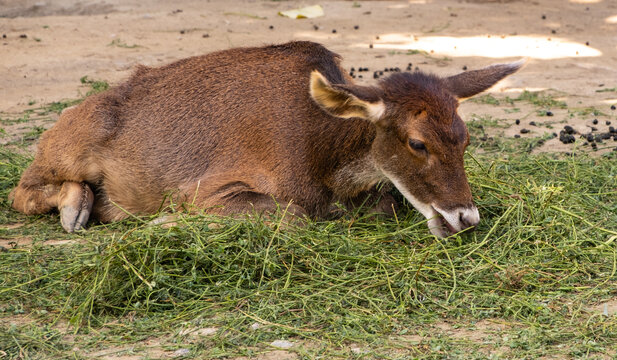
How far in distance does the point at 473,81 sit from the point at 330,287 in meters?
2.16

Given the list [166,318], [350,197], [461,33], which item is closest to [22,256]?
[166,318]

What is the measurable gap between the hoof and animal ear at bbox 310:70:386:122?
2297 millimetres

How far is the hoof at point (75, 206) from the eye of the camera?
6684mm

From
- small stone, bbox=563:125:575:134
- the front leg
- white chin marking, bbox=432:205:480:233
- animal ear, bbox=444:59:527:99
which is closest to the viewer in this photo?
white chin marking, bbox=432:205:480:233

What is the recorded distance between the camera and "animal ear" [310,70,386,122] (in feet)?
18.4

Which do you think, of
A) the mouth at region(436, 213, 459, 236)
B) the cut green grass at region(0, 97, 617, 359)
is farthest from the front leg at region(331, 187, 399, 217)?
the mouth at region(436, 213, 459, 236)

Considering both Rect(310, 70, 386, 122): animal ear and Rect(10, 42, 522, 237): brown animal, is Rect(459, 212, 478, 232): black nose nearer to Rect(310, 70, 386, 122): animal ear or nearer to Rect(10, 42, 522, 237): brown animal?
Rect(10, 42, 522, 237): brown animal

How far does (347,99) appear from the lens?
18.9ft

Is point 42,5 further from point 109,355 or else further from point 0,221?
point 109,355

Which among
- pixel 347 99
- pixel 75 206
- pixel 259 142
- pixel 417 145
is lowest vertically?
pixel 75 206

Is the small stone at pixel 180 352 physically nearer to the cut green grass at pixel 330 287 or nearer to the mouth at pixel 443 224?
the cut green grass at pixel 330 287

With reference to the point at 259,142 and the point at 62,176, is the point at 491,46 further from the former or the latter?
the point at 62,176

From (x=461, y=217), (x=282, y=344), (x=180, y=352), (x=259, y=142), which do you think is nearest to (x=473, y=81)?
(x=461, y=217)

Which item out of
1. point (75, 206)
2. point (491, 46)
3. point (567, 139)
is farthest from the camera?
point (491, 46)
